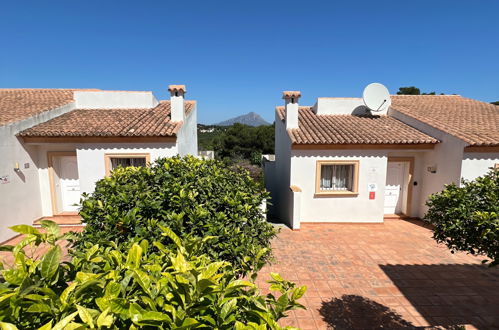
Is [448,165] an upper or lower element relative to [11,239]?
upper

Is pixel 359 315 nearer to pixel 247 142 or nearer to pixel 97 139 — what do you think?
pixel 97 139

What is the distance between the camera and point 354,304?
18.1ft

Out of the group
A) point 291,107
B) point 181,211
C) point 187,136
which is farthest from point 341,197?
point 181,211

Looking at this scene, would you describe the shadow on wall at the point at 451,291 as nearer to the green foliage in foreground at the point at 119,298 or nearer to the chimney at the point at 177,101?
the green foliage in foreground at the point at 119,298

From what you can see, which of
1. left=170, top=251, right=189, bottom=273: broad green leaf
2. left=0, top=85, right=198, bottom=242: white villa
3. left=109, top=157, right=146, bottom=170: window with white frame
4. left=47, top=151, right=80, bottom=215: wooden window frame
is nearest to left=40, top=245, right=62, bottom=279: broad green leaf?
left=170, top=251, right=189, bottom=273: broad green leaf

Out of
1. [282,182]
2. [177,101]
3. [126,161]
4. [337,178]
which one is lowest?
[282,182]

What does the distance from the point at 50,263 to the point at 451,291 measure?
797cm

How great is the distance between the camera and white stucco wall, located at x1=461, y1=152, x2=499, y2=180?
364 inches

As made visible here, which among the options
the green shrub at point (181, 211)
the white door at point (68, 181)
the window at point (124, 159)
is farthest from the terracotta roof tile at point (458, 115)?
the white door at point (68, 181)

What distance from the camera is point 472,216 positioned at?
361 centimetres

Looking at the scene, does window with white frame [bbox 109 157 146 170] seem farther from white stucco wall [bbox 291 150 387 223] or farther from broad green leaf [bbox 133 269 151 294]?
broad green leaf [bbox 133 269 151 294]

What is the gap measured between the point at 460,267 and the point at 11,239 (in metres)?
14.9

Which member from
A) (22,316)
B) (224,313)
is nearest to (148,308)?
(224,313)

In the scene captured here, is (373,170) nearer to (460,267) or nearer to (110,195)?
(460,267)
